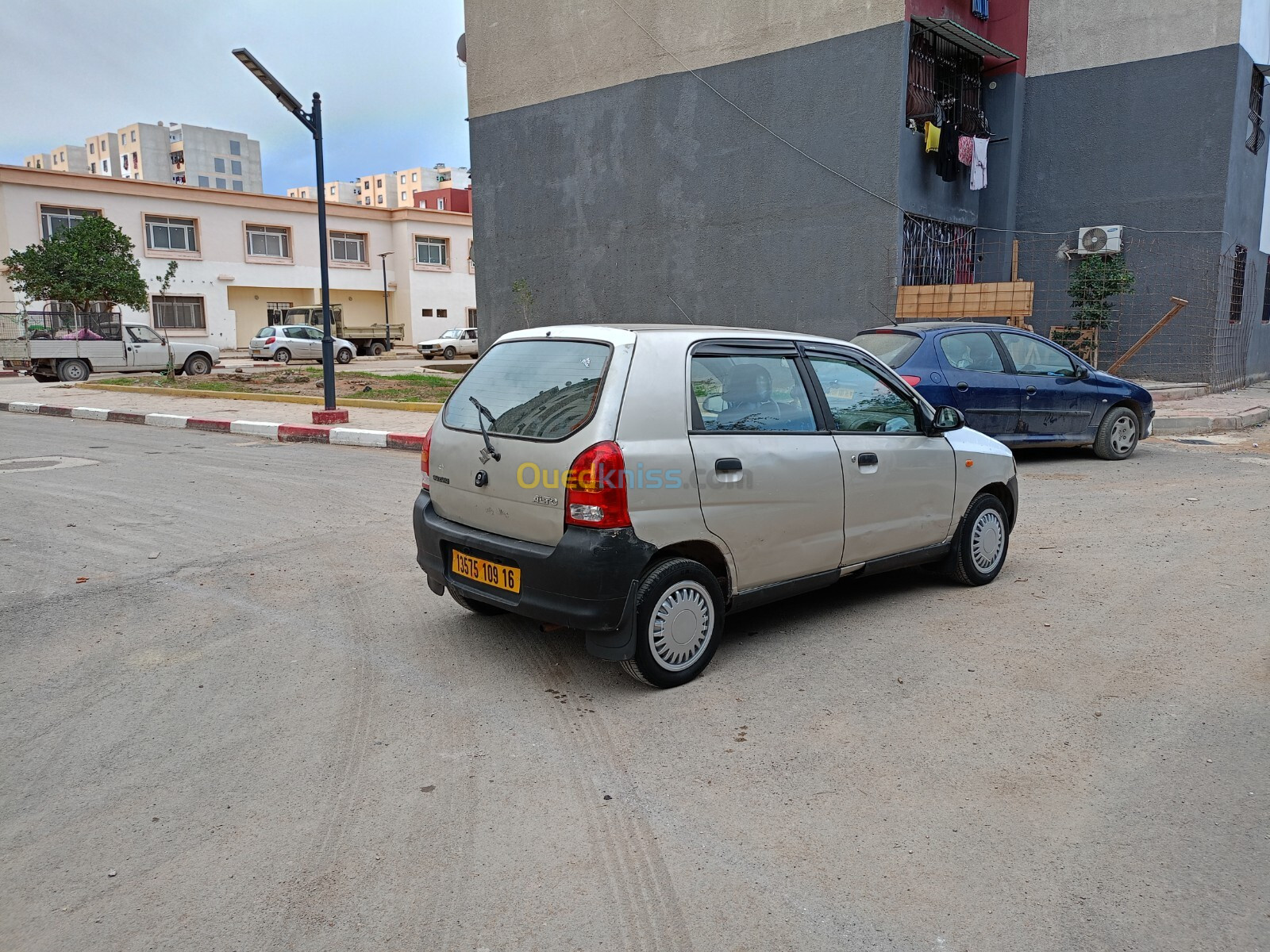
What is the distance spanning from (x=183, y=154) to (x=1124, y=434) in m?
121

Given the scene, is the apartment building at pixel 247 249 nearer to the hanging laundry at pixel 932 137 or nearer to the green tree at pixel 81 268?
the green tree at pixel 81 268

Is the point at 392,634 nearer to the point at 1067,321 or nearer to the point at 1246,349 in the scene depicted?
the point at 1067,321

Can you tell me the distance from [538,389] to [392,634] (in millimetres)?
1610

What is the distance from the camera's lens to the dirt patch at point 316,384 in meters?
18.3

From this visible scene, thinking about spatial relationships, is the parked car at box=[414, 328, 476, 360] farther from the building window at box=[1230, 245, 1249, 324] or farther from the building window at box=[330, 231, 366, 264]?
the building window at box=[1230, 245, 1249, 324]

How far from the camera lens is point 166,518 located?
25.1 feet

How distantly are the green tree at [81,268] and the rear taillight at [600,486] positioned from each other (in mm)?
34334

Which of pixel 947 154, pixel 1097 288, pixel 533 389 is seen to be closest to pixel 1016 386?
pixel 533 389

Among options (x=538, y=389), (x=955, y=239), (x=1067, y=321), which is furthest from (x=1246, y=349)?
(x=538, y=389)

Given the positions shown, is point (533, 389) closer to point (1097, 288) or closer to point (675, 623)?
point (675, 623)

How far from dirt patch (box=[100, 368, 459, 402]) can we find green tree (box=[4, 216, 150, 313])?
1077cm

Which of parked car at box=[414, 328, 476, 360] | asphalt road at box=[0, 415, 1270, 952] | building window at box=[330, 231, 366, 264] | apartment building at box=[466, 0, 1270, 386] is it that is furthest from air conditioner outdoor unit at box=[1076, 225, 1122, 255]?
building window at box=[330, 231, 366, 264]

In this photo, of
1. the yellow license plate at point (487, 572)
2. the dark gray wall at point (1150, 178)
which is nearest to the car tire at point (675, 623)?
the yellow license plate at point (487, 572)

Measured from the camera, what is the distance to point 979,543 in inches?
223
